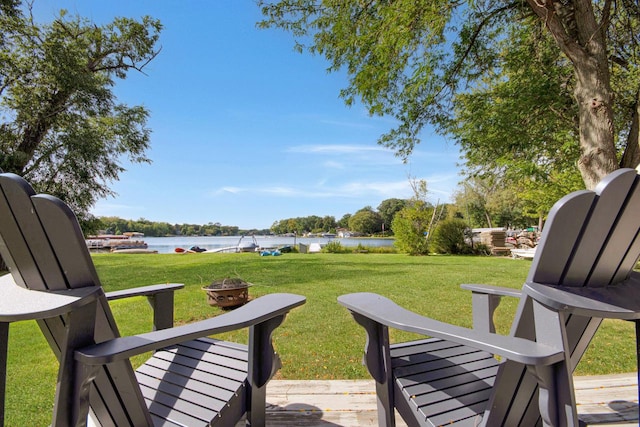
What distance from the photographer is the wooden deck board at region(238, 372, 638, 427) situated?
1.68 m

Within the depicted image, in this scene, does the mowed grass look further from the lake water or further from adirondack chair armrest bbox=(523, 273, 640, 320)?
the lake water

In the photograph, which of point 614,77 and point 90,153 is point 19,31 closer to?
point 90,153

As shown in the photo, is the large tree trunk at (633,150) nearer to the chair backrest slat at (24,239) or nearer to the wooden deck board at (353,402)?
the wooden deck board at (353,402)

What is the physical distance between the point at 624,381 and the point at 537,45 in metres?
5.04

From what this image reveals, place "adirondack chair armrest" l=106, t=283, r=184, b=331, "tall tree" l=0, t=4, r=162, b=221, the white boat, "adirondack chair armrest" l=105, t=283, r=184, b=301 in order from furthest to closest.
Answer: the white boat < "tall tree" l=0, t=4, r=162, b=221 < "adirondack chair armrest" l=106, t=283, r=184, b=331 < "adirondack chair armrest" l=105, t=283, r=184, b=301

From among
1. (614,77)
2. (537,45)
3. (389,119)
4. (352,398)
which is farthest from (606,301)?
(614,77)

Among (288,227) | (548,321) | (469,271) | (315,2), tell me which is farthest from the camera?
(288,227)

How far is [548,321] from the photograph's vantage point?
2.97ft

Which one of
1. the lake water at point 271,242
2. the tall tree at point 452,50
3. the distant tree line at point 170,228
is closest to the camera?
the tall tree at point 452,50

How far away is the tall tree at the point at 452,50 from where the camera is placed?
3.42 metres

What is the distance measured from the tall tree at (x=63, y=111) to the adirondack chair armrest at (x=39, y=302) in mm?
10710

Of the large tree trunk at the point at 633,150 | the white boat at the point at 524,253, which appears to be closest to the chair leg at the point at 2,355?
the large tree trunk at the point at 633,150

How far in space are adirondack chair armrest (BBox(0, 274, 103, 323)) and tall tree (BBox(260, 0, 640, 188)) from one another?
4.33 meters

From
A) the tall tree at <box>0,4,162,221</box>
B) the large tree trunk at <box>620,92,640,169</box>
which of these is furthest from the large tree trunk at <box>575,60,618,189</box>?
the tall tree at <box>0,4,162,221</box>
